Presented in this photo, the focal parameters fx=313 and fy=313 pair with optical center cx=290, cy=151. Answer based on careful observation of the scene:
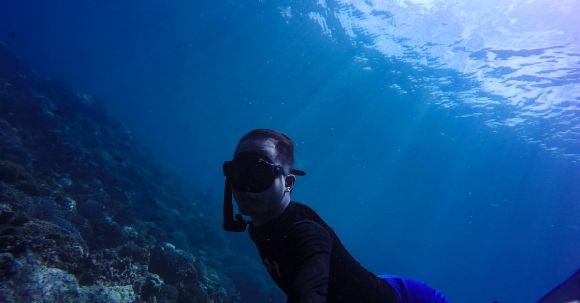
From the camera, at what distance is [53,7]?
6550cm

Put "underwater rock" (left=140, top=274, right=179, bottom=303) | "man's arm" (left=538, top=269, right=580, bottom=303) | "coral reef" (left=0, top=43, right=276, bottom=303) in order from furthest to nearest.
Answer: "underwater rock" (left=140, top=274, right=179, bottom=303) → "coral reef" (left=0, top=43, right=276, bottom=303) → "man's arm" (left=538, top=269, right=580, bottom=303)

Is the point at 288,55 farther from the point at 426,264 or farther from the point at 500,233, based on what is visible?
the point at 426,264

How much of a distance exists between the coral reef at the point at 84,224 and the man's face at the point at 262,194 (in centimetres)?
443

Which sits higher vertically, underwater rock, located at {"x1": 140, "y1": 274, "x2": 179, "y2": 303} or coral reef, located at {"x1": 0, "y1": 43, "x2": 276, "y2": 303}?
coral reef, located at {"x1": 0, "y1": 43, "x2": 276, "y2": 303}

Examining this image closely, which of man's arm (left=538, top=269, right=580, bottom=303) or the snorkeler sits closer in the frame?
the snorkeler

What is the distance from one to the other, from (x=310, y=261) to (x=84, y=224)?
990cm

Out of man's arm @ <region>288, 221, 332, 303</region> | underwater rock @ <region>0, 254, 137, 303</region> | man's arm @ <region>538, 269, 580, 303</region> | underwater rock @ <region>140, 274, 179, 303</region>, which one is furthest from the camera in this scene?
underwater rock @ <region>140, 274, 179, 303</region>

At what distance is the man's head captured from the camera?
6.57 feet

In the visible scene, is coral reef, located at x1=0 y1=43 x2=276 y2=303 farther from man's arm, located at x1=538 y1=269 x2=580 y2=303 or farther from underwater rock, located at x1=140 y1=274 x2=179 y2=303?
man's arm, located at x1=538 y1=269 x2=580 y2=303

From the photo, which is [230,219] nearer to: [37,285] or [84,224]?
[37,285]

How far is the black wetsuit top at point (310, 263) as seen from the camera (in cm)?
147

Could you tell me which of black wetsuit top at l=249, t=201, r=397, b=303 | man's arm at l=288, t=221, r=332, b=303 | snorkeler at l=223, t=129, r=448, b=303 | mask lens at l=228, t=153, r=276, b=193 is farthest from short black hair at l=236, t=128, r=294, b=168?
man's arm at l=288, t=221, r=332, b=303

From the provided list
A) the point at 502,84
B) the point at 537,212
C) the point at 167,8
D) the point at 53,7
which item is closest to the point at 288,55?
the point at 167,8

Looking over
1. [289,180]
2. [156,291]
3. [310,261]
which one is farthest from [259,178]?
[156,291]
